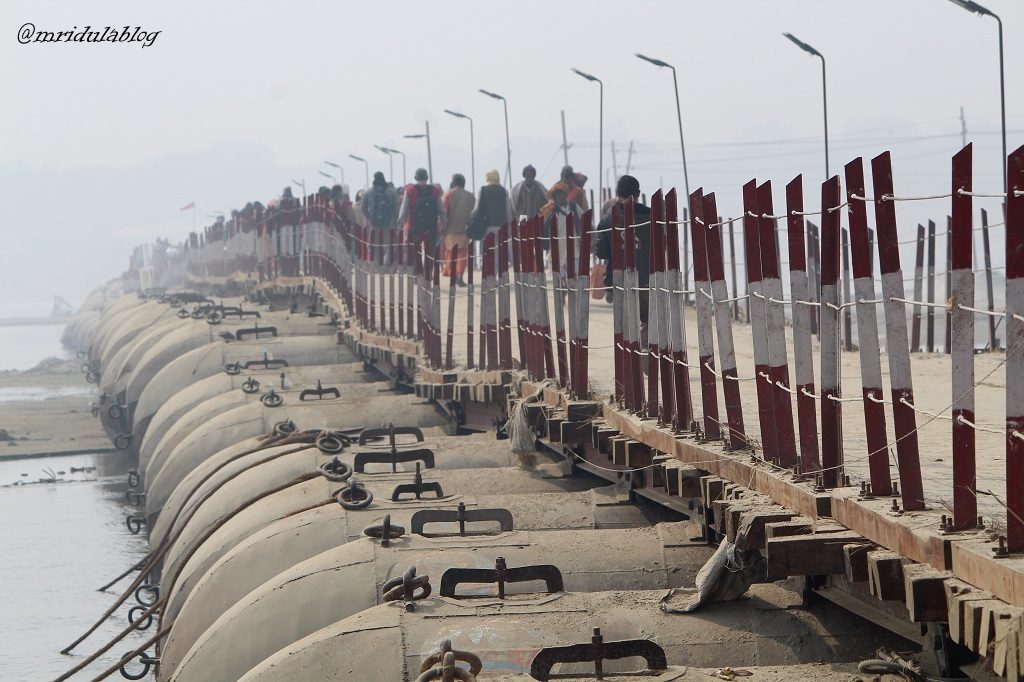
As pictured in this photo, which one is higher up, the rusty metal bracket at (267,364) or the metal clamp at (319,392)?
the rusty metal bracket at (267,364)

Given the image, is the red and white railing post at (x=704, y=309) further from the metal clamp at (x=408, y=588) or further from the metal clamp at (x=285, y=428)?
the metal clamp at (x=285, y=428)

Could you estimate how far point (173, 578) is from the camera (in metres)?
15.4

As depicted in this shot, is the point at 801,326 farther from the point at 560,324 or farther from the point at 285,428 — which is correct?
the point at 285,428

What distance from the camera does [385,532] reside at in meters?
10.6

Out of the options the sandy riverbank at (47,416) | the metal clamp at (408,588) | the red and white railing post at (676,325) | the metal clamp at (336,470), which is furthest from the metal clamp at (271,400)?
the sandy riverbank at (47,416)

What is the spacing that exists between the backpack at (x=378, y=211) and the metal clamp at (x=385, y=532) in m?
21.4

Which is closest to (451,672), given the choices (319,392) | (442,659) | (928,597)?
(442,659)

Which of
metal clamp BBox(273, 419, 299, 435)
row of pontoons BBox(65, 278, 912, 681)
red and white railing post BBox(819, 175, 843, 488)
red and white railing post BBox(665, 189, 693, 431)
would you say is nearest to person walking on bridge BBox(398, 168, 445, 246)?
row of pontoons BBox(65, 278, 912, 681)

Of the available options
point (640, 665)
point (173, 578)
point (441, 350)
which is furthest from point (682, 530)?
point (441, 350)

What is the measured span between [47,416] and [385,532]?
121 ft

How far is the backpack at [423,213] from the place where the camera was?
28.9m

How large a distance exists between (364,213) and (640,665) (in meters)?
24.8

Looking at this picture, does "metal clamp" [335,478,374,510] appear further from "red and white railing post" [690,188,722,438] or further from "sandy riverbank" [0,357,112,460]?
"sandy riverbank" [0,357,112,460]

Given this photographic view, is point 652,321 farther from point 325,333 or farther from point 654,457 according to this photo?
point 325,333
